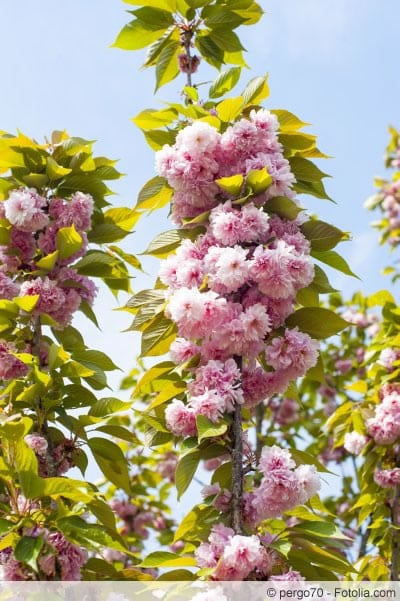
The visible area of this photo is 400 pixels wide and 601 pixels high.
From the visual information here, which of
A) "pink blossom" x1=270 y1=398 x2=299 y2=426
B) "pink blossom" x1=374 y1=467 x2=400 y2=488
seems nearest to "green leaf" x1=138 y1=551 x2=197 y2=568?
"pink blossom" x1=374 y1=467 x2=400 y2=488

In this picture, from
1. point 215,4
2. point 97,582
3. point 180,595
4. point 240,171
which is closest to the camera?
point 180,595

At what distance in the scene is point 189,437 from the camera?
2326 millimetres

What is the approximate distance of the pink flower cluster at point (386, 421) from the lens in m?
4.21

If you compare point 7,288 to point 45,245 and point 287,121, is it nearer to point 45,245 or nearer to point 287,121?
point 45,245

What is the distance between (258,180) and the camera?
248 centimetres

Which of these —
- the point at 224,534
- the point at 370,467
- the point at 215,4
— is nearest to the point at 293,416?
the point at 370,467

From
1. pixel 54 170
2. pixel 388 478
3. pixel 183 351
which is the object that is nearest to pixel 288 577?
pixel 183 351

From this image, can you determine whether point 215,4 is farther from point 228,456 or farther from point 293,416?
point 293,416

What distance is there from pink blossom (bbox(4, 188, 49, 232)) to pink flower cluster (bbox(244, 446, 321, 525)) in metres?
1.36

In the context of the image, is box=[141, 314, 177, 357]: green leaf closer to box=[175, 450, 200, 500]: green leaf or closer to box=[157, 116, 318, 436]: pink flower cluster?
box=[157, 116, 318, 436]: pink flower cluster

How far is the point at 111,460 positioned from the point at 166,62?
185cm

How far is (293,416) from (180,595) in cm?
606

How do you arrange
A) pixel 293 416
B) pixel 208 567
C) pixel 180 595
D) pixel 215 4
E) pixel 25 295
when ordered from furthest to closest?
pixel 293 416 → pixel 215 4 → pixel 25 295 → pixel 180 595 → pixel 208 567

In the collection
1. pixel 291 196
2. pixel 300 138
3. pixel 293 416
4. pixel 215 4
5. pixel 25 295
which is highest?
pixel 215 4
